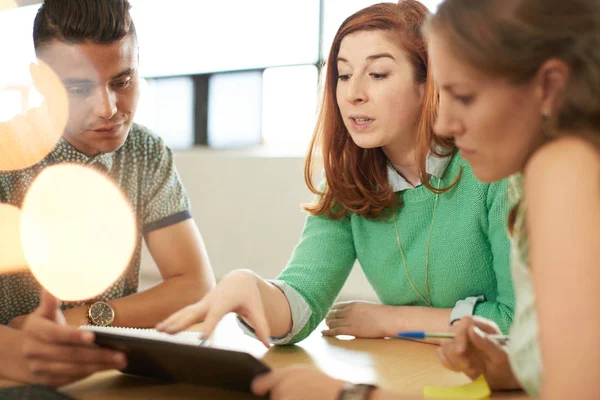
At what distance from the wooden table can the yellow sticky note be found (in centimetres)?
2

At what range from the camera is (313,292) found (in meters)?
1.29

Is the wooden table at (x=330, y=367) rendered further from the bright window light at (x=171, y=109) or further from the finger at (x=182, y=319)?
the bright window light at (x=171, y=109)

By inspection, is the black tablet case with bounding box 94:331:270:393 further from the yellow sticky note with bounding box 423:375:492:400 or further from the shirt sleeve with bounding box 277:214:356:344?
the shirt sleeve with bounding box 277:214:356:344

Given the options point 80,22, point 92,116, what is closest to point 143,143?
point 92,116

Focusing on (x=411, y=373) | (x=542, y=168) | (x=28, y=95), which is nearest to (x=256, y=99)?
(x=28, y=95)

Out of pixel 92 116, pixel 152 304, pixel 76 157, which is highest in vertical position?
pixel 92 116

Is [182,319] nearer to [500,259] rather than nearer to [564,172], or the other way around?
[564,172]

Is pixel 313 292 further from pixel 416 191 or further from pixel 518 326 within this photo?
pixel 518 326

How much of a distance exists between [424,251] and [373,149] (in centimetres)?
27

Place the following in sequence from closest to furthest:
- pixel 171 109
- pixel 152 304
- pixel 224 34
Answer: pixel 152 304, pixel 224 34, pixel 171 109

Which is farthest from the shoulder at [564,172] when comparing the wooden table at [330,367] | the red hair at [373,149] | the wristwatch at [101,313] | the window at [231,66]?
the window at [231,66]

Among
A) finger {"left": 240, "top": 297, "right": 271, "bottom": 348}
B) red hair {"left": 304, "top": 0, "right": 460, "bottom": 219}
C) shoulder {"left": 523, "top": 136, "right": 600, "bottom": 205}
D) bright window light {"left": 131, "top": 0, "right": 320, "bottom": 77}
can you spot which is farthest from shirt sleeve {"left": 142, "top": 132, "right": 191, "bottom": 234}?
bright window light {"left": 131, "top": 0, "right": 320, "bottom": 77}

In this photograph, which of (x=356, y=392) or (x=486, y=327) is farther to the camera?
(x=486, y=327)

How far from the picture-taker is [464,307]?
124 cm
